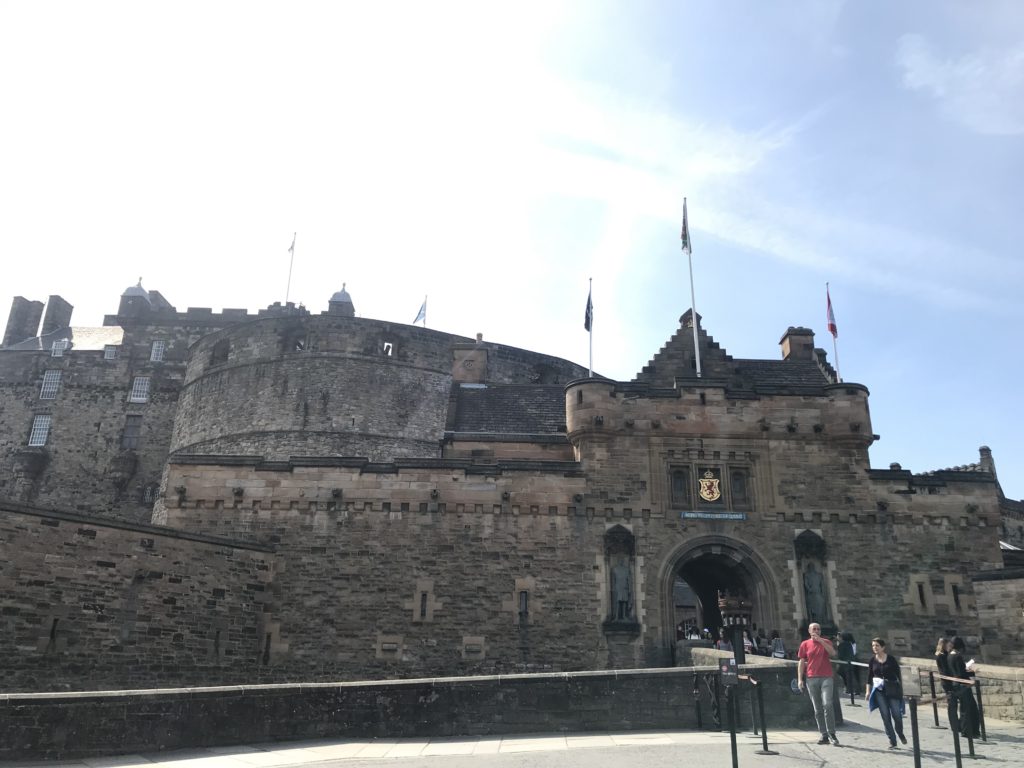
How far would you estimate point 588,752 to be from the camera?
9109mm

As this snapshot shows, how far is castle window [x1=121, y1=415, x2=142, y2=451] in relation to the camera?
40.4 meters

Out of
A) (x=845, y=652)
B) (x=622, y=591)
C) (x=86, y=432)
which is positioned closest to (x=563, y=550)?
(x=622, y=591)

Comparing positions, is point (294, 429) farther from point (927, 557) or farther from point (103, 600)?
point (927, 557)

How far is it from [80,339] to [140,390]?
272 inches

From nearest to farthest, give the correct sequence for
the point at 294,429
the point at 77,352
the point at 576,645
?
1. the point at 576,645
2. the point at 294,429
3. the point at 77,352

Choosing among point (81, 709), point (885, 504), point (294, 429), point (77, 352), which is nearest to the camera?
point (81, 709)

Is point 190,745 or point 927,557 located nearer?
point 190,745

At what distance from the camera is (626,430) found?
20.4 meters

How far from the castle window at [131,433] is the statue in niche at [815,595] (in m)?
33.6

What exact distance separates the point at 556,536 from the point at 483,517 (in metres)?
1.87

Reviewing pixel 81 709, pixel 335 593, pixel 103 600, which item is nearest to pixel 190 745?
pixel 81 709

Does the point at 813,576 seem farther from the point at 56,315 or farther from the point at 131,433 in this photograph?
the point at 56,315

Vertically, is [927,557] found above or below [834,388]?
below

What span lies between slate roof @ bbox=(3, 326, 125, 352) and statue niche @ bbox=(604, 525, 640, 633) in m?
34.7
